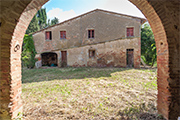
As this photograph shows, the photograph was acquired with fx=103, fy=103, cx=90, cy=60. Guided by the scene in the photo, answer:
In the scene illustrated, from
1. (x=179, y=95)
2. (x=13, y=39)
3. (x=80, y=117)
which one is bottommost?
(x=80, y=117)

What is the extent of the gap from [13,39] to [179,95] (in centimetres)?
413

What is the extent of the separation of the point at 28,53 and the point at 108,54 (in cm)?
944

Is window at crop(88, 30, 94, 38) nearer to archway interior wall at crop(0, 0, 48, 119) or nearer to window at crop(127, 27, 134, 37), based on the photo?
window at crop(127, 27, 134, 37)

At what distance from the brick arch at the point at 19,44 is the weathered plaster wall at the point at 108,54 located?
929cm

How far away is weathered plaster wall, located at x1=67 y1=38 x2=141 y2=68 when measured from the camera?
1180cm

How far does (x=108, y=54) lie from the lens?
1207 centimetres

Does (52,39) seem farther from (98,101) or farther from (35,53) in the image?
(98,101)

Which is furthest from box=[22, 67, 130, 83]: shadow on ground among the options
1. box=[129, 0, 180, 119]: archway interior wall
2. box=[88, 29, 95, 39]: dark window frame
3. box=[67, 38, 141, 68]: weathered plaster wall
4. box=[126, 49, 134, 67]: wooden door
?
box=[129, 0, 180, 119]: archway interior wall

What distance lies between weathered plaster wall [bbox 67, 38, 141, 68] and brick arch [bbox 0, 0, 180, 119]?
929 cm

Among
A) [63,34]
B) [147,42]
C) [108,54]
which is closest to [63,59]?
[63,34]

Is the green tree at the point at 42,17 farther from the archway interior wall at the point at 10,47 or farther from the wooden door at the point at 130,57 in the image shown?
the archway interior wall at the point at 10,47

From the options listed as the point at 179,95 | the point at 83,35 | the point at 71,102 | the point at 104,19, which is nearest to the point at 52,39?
the point at 83,35

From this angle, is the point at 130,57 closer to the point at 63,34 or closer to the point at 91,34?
the point at 91,34

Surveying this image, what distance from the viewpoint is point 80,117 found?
2.88 meters
